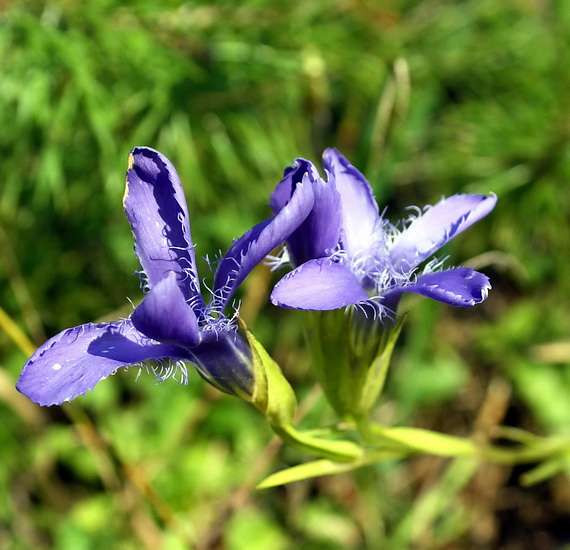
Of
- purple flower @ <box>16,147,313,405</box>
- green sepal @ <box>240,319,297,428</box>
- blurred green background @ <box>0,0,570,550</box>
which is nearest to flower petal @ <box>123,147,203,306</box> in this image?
purple flower @ <box>16,147,313,405</box>

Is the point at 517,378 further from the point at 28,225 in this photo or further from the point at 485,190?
the point at 28,225

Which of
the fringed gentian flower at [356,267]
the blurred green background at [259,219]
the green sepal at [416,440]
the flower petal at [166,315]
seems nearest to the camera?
the flower petal at [166,315]

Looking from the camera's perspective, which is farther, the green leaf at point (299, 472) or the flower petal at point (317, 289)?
the green leaf at point (299, 472)

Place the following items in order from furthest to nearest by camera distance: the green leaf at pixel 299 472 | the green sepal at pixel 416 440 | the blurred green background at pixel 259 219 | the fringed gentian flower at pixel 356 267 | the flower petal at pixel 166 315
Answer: the blurred green background at pixel 259 219 → the green sepal at pixel 416 440 → the green leaf at pixel 299 472 → the fringed gentian flower at pixel 356 267 → the flower petal at pixel 166 315

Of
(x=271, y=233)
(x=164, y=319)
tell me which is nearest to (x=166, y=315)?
(x=164, y=319)

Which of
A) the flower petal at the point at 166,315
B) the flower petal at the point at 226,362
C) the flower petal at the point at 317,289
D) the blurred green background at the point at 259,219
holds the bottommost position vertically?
the blurred green background at the point at 259,219

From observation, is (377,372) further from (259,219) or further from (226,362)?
(259,219)

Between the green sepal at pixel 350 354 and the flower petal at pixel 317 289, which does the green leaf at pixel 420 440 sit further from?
the flower petal at pixel 317 289

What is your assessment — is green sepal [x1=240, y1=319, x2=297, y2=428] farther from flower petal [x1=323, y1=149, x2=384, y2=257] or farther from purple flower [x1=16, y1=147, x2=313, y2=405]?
flower petal [x1=323, y1=149, x2=384, y2=257]

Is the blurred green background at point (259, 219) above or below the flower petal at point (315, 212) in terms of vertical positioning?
below

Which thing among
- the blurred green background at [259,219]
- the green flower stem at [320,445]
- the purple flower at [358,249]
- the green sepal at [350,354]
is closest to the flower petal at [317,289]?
the purple flower at [358,249]
